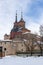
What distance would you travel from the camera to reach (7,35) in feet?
180

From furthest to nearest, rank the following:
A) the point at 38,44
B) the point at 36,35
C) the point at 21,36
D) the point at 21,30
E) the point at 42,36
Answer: the point at 21,30 < the point at 21,36 < the point at 36,35 < the point at 42,36 < the point at 38,44

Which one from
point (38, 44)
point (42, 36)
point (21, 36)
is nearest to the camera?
point (38, 44)

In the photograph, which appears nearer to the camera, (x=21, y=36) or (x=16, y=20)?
(x=21, y=36)

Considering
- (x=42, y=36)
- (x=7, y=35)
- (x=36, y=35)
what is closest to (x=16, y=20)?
(x=7, y=35)

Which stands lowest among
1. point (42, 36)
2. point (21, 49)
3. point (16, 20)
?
point (21, 49)

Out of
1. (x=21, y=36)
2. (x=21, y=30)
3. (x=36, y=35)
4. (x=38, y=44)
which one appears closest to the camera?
(x=38, y=44)

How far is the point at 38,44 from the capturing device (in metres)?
38.4

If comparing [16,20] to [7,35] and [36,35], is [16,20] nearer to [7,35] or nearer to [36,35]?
[7,35]

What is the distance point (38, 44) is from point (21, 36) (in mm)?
10414

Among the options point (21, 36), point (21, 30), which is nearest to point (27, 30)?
point (21, 30)

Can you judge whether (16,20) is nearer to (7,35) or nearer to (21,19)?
(21,19)

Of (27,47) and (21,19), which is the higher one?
(21,19)

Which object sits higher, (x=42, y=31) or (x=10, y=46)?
(x=42, y=31)

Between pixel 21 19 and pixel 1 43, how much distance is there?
19.4m
